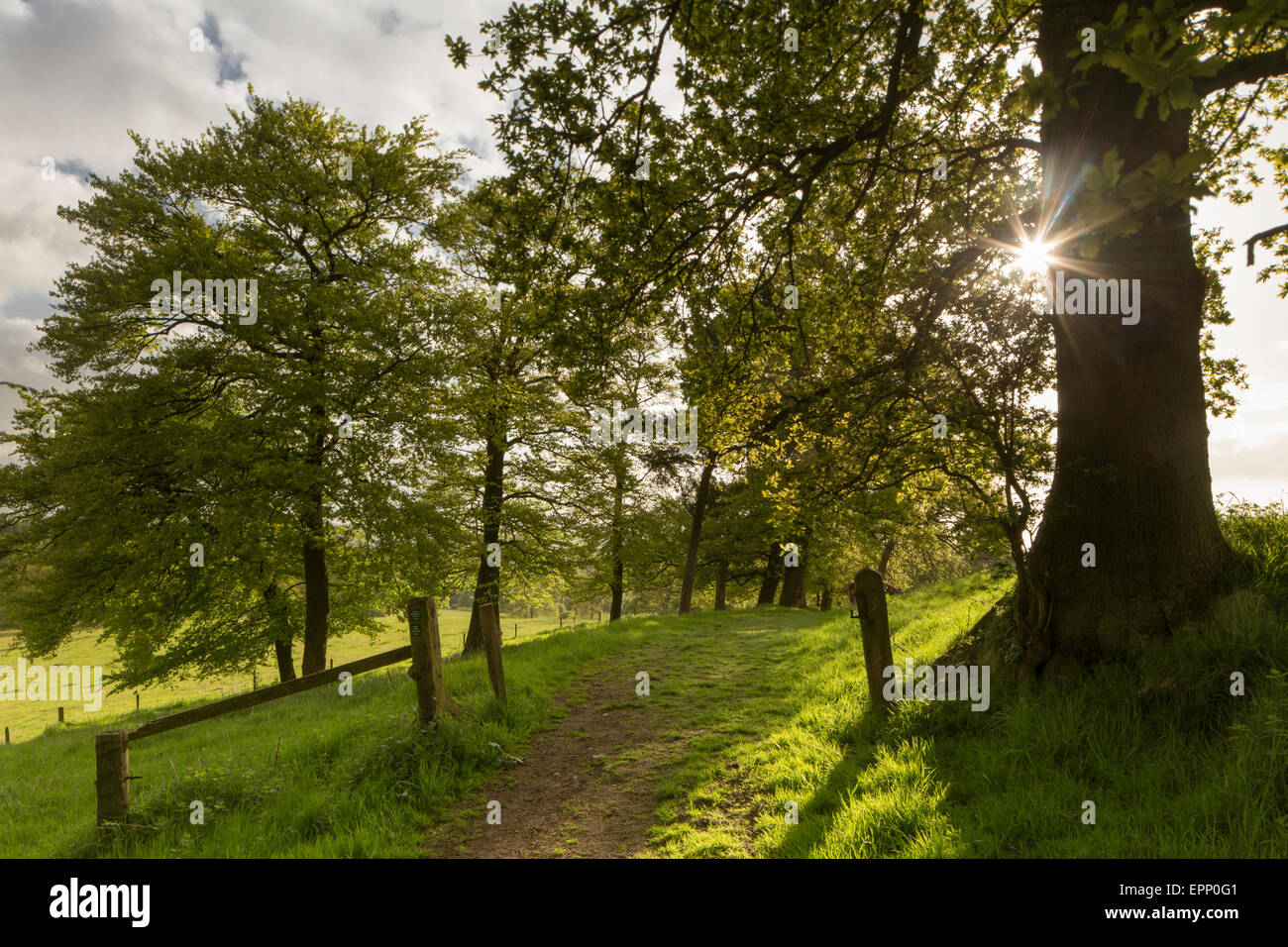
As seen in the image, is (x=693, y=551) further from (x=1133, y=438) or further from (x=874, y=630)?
(x=1133, y=438)

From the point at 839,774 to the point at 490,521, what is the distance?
45.2 ft

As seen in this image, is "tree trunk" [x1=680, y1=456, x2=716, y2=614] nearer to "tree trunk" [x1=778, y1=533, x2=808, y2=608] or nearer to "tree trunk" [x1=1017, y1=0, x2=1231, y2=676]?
"tree trunk" [x1=778, y1=533, x2=808, y2=608]

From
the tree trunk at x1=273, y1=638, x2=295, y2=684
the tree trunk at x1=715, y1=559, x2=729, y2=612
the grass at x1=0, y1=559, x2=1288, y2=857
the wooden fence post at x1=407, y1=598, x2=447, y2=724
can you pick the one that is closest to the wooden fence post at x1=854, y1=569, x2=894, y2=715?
the grass at x1=0, y1=559, x2=1288, y2=857

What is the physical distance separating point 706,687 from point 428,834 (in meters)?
5.41

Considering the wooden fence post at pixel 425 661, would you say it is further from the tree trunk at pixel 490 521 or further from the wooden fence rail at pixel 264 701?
the tree trunk at pixel 490 521

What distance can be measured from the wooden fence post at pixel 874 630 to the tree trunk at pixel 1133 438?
1.37m

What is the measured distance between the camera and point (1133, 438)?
5129 mm

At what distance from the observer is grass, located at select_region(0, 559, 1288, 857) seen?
3.56 metres

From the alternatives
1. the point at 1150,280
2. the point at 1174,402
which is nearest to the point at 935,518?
the point at 1174,402

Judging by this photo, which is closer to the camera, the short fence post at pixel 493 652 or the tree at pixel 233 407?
the short fence post at pixel 493 652

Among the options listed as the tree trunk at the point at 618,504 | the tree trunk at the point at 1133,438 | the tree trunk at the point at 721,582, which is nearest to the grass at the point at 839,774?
the tree trunk at the point at 1133,438

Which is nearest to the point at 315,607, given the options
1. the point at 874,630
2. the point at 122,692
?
the point at 874,630

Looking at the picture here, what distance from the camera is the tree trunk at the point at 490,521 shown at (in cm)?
1725

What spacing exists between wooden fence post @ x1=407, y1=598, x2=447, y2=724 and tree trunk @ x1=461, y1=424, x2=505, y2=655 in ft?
33.6
